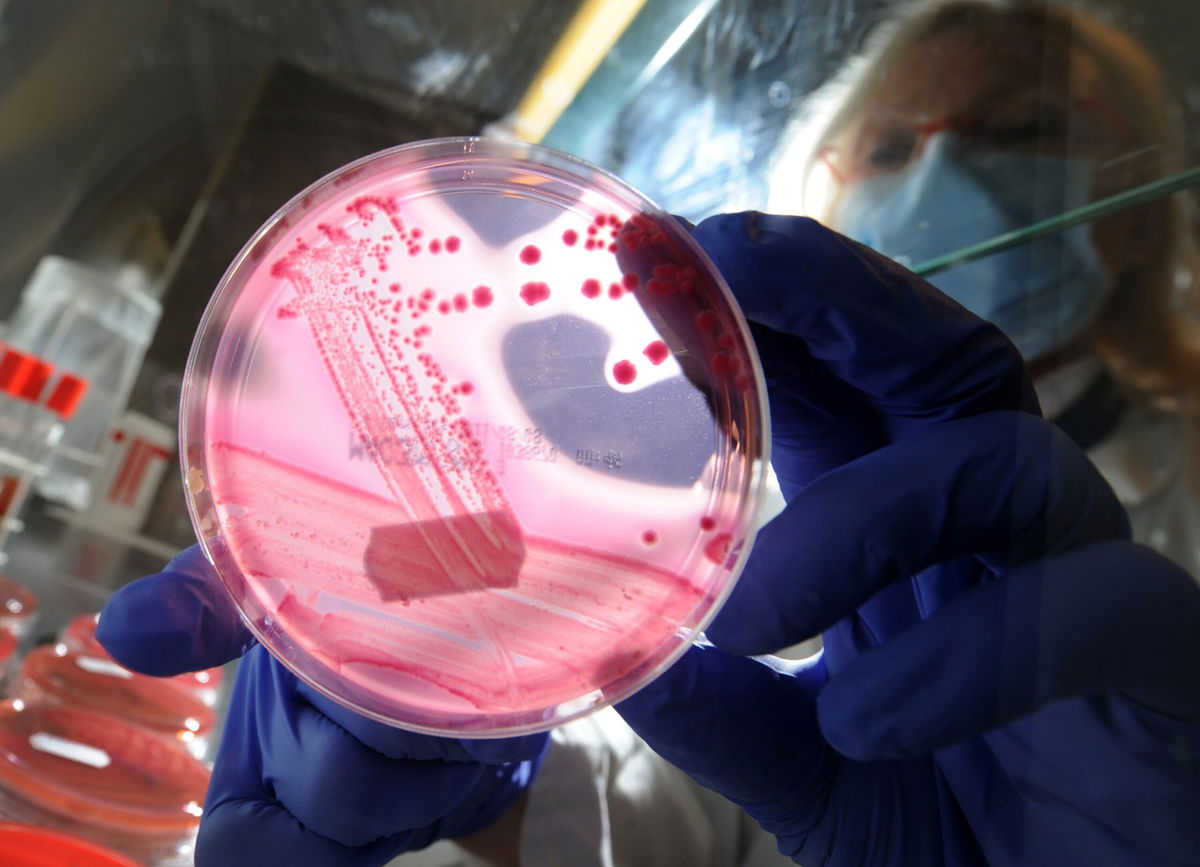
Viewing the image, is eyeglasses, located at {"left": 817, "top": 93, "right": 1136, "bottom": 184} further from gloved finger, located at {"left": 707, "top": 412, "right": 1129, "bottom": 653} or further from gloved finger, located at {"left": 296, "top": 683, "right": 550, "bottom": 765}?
gloved finger, located at {"left": 296, "top": 683, "right": 550, "bottom": 765}

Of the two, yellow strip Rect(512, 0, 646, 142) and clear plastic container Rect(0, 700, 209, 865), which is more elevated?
yellow strip Rect(512, 0, 646, 142)

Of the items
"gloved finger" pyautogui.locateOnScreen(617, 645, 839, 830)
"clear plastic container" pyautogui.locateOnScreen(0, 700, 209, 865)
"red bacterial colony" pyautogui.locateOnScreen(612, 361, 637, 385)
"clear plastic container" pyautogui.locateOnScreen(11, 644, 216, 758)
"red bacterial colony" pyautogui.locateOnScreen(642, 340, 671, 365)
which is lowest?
"clear plastic container" pyautogui.locateOnScreen(0, 700, 209, 865)

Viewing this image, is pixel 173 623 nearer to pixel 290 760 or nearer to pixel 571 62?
pixel 290 760

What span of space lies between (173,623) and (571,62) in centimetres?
148

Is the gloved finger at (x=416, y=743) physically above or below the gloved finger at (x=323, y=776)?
above

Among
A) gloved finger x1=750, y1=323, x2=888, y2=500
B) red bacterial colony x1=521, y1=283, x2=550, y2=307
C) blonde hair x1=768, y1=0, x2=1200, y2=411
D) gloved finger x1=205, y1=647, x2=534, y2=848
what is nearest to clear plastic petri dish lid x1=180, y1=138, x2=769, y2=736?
red bacterial colony x1=521, y1=283, x2=550, y2=307

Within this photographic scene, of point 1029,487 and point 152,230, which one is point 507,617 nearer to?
point 1029,487

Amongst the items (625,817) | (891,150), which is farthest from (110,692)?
(891,150)

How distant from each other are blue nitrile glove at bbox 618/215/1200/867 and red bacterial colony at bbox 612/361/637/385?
0.41 ft

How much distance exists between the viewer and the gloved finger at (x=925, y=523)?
553mm

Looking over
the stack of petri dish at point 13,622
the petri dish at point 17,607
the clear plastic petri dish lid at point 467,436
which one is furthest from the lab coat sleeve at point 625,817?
the petri dish at point 17,607

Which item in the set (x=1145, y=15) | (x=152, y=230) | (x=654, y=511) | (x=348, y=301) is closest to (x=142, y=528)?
(x=152, y=230)

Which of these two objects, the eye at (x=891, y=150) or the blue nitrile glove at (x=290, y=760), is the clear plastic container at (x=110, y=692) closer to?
the blue nitrile glove at (x=290, y=760)

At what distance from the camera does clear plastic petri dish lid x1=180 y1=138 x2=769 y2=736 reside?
2.17 feet
